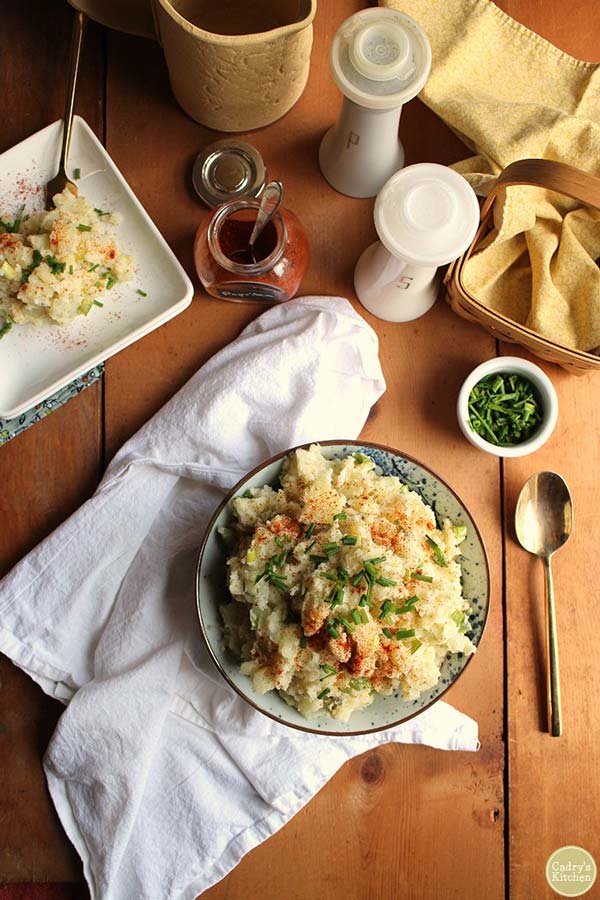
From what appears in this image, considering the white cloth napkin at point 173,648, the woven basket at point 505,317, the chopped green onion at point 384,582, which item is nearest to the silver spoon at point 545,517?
the woven basket at point 505,317

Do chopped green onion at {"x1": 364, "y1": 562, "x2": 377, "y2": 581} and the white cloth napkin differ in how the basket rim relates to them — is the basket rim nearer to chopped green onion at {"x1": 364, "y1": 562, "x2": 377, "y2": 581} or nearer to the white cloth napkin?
the white cloth napkin

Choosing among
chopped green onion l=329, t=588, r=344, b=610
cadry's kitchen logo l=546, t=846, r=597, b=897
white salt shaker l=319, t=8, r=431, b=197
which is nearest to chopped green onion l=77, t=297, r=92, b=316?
white salt shaker l=319, t=8, r=431, b=197

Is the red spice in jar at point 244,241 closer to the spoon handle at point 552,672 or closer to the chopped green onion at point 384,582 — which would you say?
the chopped green onion at point 384,582

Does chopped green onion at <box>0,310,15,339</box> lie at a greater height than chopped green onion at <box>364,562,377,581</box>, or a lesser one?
greater

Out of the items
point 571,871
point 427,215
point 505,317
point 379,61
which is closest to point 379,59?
point 379,61

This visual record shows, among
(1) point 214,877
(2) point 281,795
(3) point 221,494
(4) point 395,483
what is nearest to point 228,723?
(2) point 281,795

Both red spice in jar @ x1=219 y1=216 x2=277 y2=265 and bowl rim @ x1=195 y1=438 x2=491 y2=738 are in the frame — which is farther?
red spice in jar @ x1=219 y1=216 x2=277 y2=265

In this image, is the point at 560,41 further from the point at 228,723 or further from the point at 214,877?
the point at 214,877
